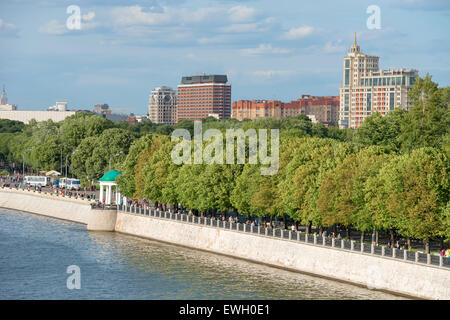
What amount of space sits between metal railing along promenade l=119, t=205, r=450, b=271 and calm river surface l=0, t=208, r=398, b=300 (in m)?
3.10

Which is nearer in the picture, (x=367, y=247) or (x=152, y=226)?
(x=367, y=247)

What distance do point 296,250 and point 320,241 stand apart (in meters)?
2.99

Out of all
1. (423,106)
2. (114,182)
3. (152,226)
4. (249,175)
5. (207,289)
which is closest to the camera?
(207,289)

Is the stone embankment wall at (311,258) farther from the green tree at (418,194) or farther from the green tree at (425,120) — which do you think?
the green tree at (425,120)

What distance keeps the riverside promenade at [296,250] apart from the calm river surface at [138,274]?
1.21 meters

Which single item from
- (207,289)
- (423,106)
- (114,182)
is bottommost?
(207,289)

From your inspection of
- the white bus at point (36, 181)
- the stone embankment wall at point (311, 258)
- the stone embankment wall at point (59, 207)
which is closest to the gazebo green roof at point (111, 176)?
the stone embankment wall at point (59, 207)

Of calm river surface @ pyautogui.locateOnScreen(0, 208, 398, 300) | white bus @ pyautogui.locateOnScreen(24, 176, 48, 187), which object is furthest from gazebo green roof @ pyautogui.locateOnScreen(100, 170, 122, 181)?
white bus @ pyautogui.locateOnScreen(24, 176, 48, 187)

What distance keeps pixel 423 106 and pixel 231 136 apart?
86.8 ft
